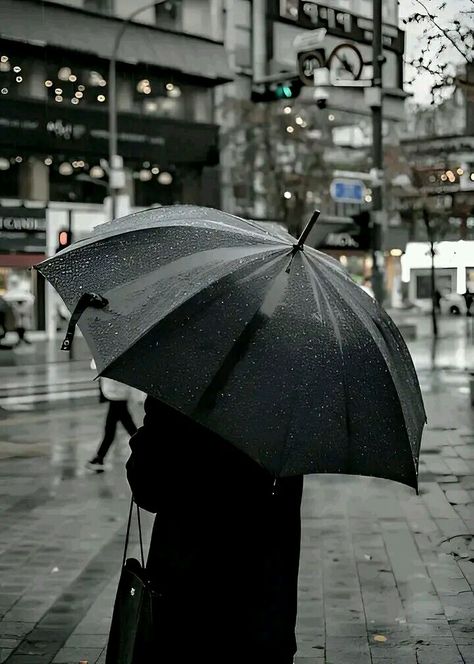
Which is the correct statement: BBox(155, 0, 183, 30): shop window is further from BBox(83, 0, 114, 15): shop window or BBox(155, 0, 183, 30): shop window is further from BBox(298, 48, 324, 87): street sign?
BBox(298, 48, 324, 87): street sign

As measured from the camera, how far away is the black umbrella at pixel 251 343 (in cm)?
280

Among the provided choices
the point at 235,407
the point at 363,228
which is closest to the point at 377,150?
the point at 363,228

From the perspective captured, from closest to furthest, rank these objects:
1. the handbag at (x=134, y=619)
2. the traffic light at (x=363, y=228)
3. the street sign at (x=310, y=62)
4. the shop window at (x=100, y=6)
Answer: the handbag at (x=134, y=619) < the street sign at (x=310, y=62) < the traffic light at (x=363, y=228) < the shop window at (x=100, y=6)

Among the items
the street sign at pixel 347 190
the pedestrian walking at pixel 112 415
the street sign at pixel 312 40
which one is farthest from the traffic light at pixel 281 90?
the pedestrian walking at pixel 112 415

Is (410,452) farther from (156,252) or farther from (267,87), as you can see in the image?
(267,87)

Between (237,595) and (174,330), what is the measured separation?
2.65 feet

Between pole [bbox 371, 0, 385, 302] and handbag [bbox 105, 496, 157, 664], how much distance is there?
700 inches

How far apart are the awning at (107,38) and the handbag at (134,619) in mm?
35327

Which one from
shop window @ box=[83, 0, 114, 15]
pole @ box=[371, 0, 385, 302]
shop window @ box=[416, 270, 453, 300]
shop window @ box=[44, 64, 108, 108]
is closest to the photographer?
pole @ box=[371, 0, 385, 302]

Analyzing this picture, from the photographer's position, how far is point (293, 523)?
A: 9.95 ft

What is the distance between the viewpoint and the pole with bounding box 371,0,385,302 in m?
20.5

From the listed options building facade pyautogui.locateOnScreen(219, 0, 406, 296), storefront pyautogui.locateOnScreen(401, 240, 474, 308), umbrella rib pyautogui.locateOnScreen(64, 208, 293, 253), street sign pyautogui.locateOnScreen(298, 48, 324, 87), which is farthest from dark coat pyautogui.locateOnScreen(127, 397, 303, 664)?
building facade pyautogui.locateOnScreen(219, 0, 406, 296)

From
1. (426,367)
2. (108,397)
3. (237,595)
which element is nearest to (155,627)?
(237,595)

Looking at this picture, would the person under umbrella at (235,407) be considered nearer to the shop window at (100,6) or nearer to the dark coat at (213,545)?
the dark coat at (213,545)
